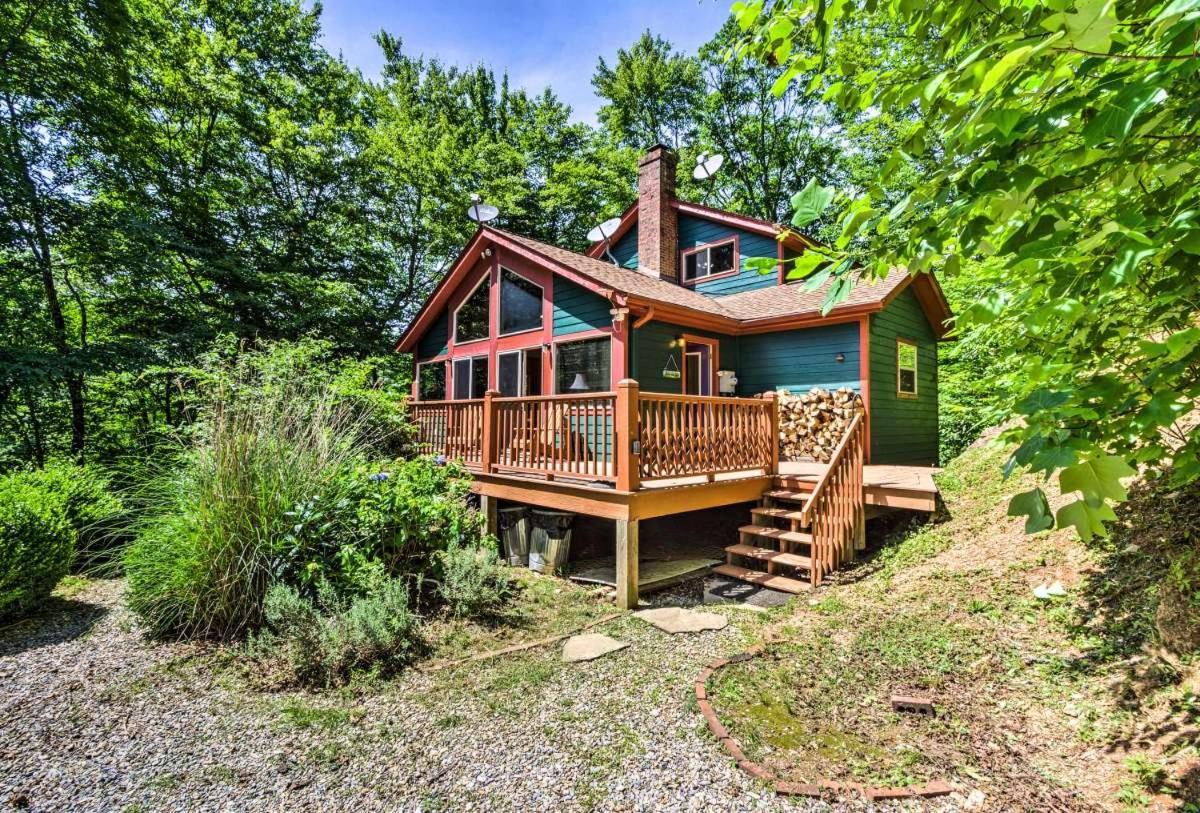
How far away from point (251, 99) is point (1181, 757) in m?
19.9

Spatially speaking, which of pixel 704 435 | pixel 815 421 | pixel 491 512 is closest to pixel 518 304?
pixel 491 512

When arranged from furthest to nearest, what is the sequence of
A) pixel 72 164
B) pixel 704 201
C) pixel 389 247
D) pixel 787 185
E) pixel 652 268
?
pixel 787 185, pixel 704 201, pixel 389 247, pixel 652 268, pixel 72 164

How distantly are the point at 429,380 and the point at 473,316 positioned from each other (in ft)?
7.26

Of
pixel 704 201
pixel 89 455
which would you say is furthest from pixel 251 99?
pixel 704 201

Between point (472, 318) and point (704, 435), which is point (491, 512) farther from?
point (472, 318)

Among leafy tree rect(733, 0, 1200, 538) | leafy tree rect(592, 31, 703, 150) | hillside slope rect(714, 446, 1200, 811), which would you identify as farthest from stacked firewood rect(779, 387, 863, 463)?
leafy tree rect(592, 31, 703, 150)

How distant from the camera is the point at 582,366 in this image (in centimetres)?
873

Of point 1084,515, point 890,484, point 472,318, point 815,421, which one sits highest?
point 472,318

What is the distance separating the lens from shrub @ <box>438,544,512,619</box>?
4.61m

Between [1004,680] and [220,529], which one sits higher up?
[220,529]

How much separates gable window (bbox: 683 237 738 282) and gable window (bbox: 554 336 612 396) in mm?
4297

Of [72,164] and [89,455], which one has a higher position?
[72,164]

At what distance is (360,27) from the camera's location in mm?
17984

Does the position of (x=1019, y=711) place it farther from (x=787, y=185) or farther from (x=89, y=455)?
(x=787, y=185)
